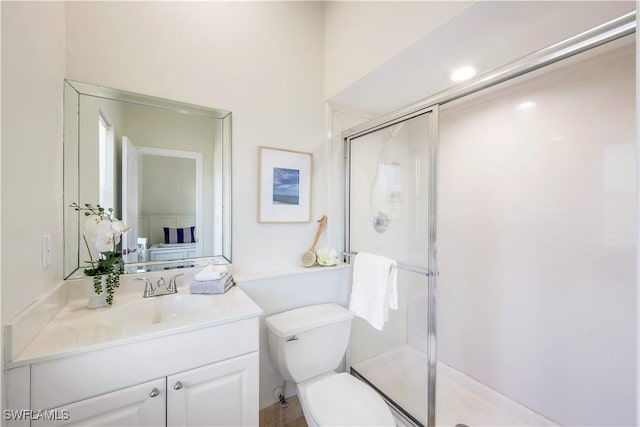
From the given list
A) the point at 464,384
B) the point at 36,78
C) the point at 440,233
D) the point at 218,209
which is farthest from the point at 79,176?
the point at 464,384

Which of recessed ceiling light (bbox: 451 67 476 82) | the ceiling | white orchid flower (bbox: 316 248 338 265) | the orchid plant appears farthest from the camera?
white orchid flower (bbox: 316 248 338 265)

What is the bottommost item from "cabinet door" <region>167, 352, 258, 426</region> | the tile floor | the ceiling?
the tile floor

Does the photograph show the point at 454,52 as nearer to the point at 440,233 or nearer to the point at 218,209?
the point at 440,233

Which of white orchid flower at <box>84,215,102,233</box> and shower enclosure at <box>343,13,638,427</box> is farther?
shower enclosure at <box>343,13,638,427</box>

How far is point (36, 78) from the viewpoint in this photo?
91 cm

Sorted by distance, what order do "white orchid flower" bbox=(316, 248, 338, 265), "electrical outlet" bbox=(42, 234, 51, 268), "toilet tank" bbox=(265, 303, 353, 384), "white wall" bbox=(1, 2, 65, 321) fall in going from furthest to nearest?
"white orchid flower" bbox=(316, 248, 338, 265), "toilet tank" bbox=(265, 303, 353, 384), "electrical outlet" bbox=(42, 234, 51, 268), "white wall" bbox=(1, 2, 65, 321)

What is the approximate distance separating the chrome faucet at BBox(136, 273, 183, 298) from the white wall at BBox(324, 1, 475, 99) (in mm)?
1610

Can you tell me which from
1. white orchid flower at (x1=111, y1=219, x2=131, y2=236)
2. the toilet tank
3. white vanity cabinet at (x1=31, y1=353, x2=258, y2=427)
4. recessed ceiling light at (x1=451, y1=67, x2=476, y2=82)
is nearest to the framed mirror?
white orchid flower at (x1=111, y1=219, x2=131, y2=236)

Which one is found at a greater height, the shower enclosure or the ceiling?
the ceiling

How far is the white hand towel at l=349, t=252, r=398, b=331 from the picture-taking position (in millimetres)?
1449

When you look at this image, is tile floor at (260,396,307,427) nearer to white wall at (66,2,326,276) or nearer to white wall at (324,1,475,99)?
white wall at (66,2,326,276)

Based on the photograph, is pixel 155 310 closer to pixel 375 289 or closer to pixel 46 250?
pixel 46 250

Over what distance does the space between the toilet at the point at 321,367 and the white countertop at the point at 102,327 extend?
37cm

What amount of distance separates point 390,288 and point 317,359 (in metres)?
0.58
